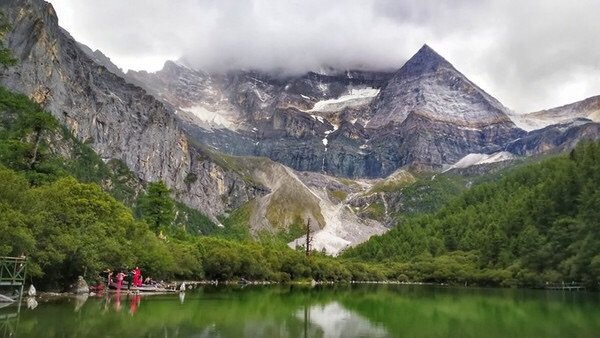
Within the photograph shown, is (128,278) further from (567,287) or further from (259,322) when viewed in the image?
(567,287)

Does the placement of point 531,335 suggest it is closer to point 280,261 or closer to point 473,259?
point 280,261

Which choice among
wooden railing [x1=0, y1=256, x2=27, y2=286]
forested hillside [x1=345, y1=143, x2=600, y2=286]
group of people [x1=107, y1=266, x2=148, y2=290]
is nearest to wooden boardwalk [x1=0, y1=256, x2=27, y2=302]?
wooden railing [x1=0, y1=256, x2=27, y2=286]

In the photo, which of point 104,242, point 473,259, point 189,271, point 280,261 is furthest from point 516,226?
point 104,242

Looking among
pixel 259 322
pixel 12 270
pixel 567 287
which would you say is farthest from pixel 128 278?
pixel 567 287

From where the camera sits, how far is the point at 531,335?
28.9 metres

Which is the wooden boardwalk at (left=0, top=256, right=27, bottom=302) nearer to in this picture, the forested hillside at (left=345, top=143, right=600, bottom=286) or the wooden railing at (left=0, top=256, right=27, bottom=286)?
the wooden railing at (left=0, top=256, right=27, bottom=286)

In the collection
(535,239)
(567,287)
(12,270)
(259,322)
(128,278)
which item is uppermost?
(535,239)

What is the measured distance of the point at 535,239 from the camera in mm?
112188

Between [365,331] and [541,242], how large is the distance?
300 ft

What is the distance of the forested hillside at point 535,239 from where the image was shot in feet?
298

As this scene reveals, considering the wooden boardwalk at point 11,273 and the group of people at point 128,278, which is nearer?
the wooden boardwalk at point 11,273

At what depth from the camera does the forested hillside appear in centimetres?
9094

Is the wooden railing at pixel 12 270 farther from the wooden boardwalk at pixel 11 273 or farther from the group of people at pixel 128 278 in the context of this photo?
the group of people at pixel 128 278

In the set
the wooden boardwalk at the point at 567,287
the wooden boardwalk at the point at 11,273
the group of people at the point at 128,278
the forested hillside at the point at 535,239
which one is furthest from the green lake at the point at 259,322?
the wooden boardwalk at the point at 567,287
